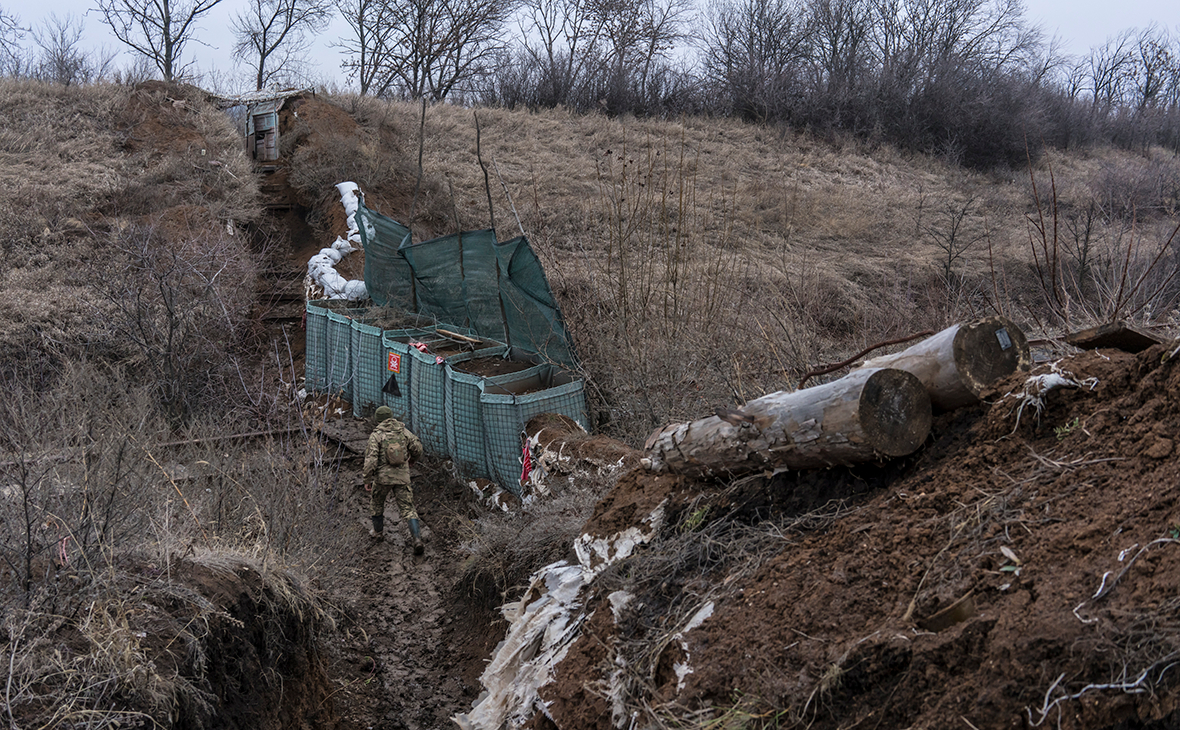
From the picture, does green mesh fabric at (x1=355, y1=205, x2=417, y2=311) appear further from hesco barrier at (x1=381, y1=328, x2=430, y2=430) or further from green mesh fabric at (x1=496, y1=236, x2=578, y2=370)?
green mesh fabric at (x1=496, y1=236, x2=578, y2=370)

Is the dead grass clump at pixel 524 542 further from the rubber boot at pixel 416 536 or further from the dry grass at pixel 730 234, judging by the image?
the dry grass at pixel 730 234

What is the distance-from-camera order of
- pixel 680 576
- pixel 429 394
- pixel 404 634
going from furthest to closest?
pixel 429 394, pixel 404 634, pixel 680 576

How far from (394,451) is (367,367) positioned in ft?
10.8

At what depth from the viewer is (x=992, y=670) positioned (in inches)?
86.7

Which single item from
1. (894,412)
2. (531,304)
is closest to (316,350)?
(531,304)

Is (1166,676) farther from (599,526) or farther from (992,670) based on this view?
(599,526)

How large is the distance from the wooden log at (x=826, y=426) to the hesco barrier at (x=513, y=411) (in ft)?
13.4

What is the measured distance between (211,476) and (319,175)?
13318 millimetres

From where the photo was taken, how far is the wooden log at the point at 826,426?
3.18m

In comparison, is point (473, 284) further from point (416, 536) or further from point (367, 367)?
point (416, 536)

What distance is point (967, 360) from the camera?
3.30m

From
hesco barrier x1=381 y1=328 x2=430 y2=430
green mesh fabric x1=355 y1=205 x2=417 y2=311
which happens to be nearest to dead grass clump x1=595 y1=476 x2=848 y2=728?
hesco barrier x1=381 y1=328 x2=430 y2=430

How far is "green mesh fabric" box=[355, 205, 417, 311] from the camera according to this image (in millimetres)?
12008

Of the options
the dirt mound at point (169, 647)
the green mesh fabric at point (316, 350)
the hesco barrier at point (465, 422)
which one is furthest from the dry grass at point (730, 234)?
the dirt mound at point (169, 647)
